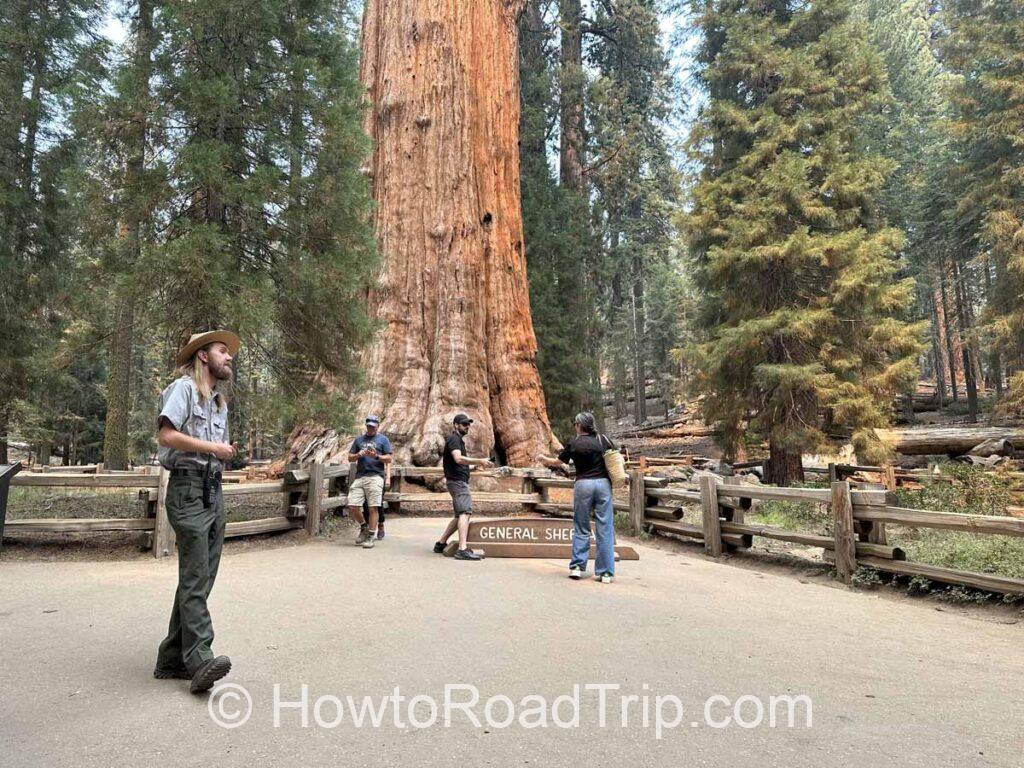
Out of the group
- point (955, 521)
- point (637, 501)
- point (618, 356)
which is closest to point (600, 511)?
point (955, 521)

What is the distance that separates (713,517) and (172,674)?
282 inches

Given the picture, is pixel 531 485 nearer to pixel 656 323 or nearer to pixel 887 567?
pixel 887 567

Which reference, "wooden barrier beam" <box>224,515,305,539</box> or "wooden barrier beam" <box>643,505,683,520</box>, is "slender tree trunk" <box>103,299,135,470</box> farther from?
"wooden barrier beam" <box>643,505,683,520</box>

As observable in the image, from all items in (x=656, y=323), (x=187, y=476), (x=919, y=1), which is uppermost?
(x=919, y=1)

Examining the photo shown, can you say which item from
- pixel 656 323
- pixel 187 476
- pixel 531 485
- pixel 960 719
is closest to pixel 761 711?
pixel 960 719

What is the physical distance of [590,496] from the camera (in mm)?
6805

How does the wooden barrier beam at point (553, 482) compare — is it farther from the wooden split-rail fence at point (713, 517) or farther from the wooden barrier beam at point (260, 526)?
the wooden barrier beam at point (260, 526)

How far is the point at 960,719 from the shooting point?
3.32 meters

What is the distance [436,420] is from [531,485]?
2.45 meters

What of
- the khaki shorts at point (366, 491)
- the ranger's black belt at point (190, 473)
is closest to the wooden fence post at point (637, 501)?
the khaki shorts at point (366, 491)

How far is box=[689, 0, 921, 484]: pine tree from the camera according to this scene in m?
14.0

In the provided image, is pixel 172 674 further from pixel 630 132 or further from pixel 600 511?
pixel 630 132

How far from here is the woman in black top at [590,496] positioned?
676 cm

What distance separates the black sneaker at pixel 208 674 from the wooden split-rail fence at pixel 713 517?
4125 millimetres
